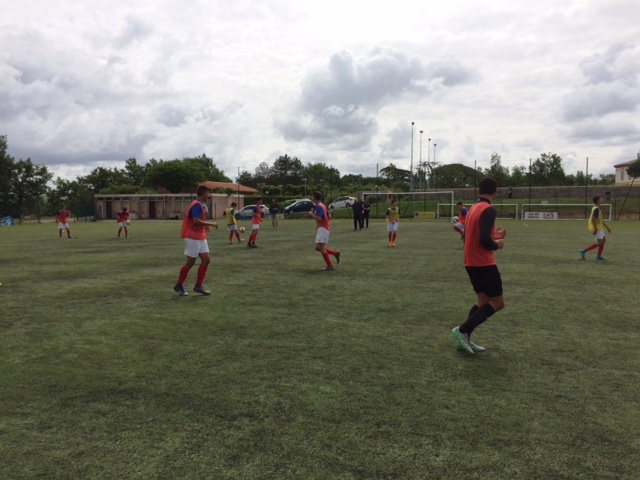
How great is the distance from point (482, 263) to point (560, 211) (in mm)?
45736

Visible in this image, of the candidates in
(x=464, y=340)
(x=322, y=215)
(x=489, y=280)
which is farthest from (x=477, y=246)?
(x=322, y=215)

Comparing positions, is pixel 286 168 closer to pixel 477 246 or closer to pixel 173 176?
pixel 173 176

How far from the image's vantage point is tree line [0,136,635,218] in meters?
55.4

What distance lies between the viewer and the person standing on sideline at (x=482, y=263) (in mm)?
5191

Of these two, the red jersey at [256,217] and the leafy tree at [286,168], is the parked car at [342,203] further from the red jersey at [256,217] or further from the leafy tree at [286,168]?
the leafy tree at [286,168]

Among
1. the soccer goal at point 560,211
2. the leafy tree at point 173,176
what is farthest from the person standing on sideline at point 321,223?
the leafy tree at point 173,176

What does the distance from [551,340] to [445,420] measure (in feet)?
9.31

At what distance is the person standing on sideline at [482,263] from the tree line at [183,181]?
152 feet

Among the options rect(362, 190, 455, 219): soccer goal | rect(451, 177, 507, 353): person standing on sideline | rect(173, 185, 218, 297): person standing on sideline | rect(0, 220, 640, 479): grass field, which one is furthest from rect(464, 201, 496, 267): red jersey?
rect(362, 190, 455, 219): soccer goal

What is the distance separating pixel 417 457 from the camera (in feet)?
10.4

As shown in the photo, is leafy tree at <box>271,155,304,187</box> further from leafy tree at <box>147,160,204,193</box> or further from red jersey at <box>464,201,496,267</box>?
red jersey at <box>464,201,496,267</box>

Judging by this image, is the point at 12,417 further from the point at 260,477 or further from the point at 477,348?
the point at 477,348

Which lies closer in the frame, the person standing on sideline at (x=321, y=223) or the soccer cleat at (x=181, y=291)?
the soccer cleat at (x=181, y=291)

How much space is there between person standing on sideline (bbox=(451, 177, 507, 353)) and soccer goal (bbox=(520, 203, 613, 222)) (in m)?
40.6
